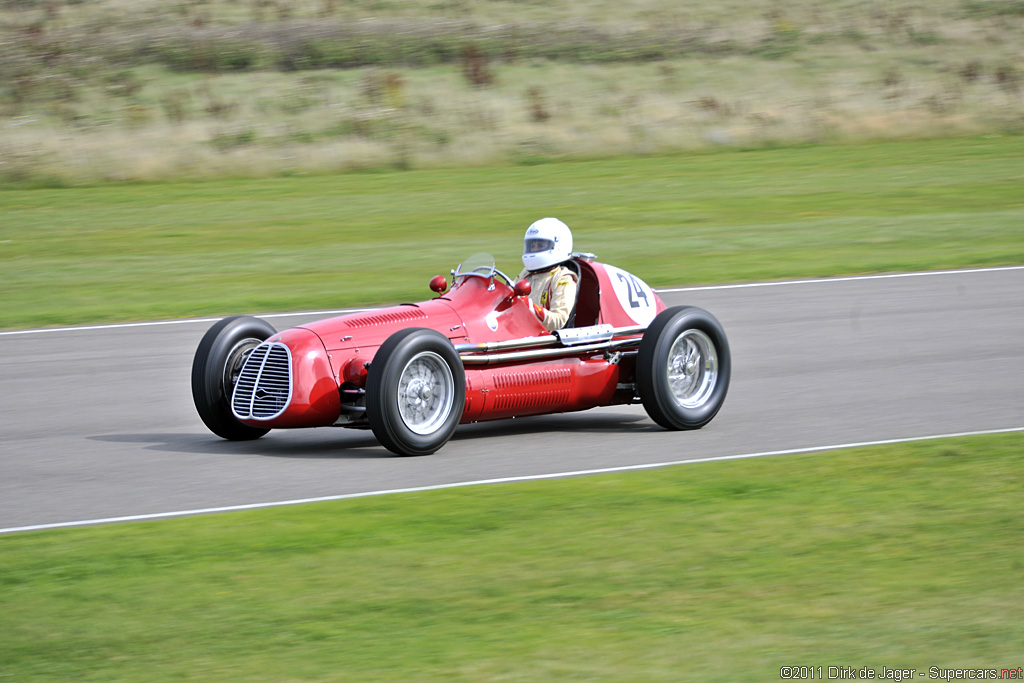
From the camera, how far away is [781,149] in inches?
1183

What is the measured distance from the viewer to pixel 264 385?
28.7ft

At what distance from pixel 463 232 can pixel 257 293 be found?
17.4 ft

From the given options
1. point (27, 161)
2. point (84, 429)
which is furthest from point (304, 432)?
point (27, 161)

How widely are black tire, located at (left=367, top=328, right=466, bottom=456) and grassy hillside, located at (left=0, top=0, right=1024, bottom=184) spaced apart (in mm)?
19070

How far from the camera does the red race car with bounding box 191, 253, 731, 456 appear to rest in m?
8.57

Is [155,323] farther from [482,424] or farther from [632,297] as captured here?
[632,297]

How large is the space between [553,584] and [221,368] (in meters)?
3.60

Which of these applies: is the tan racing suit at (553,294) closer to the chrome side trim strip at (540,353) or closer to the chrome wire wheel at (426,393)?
the chrome side trim strip at (540,353)

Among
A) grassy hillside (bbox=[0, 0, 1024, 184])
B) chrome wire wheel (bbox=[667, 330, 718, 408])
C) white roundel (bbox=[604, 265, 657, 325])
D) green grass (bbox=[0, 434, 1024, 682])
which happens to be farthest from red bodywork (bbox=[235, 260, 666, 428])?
grassy hillside (bbox=[0, 0, 1024, 184])

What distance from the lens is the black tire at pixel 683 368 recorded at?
9.34 m

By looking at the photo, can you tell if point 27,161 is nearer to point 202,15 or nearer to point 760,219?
point 760,219

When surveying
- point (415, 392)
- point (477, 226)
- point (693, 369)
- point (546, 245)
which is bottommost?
point (693, 369)

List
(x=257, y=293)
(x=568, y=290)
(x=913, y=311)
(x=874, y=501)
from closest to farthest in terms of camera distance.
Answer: (x=874, y=501) → (x=568, y=290) → (x=913, y=311) → (x=257, y=293)

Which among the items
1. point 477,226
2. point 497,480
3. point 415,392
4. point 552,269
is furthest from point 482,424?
point 477,226
